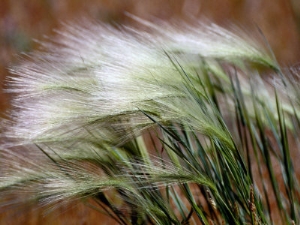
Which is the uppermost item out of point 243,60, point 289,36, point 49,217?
point 243,60

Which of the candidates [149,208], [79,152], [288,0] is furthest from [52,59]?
[288,0]

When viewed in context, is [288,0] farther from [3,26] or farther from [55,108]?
[55,108]

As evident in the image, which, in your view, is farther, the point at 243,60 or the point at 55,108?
the point at 243,60

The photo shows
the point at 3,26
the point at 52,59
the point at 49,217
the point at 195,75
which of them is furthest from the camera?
the point at 3,26

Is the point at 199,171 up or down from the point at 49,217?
up

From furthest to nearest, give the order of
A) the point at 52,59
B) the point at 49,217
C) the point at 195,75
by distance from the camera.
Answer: the point at 49,217
the point at 52,59
the point at 195,75

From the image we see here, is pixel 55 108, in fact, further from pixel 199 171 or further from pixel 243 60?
pixel 243 60
